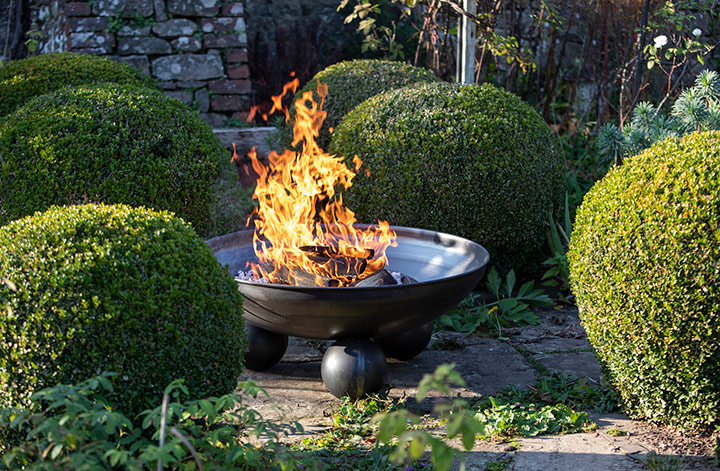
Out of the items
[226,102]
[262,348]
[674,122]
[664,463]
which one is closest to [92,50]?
[226,102]

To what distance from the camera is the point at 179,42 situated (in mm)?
7734

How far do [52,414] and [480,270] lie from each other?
2.03 m

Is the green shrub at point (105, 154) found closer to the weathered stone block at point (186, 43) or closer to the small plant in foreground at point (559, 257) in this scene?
the small plant in foreground at point (559, 257)

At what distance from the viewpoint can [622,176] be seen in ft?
10.6

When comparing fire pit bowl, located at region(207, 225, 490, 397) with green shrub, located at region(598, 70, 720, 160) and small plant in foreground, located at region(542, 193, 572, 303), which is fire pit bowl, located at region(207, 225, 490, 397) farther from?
green shrub, located at region(598, 70, 720, 160)

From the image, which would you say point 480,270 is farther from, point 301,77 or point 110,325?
point 301,77

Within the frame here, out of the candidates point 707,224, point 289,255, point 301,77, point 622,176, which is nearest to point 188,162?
point 289,255

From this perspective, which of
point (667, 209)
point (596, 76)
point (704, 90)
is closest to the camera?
point (667, 209)

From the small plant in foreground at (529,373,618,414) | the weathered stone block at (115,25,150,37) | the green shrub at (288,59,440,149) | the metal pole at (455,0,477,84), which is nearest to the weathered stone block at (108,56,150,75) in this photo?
the weathered stone block at (115,25,150,37)

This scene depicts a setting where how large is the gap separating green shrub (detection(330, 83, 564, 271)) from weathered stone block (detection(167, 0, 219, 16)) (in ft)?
11.8

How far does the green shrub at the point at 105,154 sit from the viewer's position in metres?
4.27

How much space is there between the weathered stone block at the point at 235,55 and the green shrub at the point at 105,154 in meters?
3.19

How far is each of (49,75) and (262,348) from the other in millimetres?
3068

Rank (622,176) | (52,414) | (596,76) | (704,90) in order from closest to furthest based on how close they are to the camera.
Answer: (52,414) → (622,176) → (704,90) → (596,76)
